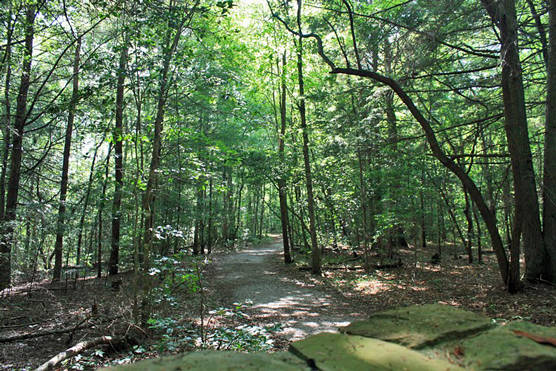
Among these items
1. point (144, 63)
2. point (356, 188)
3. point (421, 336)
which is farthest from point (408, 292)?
point (144, 63)

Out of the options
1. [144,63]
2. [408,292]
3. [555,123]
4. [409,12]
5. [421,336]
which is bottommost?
[408,292]

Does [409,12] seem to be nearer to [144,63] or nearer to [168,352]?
[144,63]

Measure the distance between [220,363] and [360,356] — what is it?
697mm

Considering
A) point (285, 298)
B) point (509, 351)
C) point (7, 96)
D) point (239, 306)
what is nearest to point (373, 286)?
point (285, 298)

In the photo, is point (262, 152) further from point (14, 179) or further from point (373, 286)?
point (14, 179)

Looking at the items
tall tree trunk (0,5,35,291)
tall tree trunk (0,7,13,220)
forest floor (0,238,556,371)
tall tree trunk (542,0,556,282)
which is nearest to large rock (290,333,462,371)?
forest floor (0,238,556,371)

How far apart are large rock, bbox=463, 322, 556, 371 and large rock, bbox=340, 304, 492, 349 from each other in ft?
0.35

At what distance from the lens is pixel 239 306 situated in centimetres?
448

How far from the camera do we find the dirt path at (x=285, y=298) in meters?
6.82

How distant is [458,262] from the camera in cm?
1340

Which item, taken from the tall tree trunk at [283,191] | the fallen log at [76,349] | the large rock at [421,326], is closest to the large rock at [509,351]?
the large rock at [421,326]

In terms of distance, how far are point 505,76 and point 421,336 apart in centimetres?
723

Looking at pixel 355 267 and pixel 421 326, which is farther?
pixel 355 267

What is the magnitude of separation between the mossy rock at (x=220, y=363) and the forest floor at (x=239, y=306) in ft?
8.09
